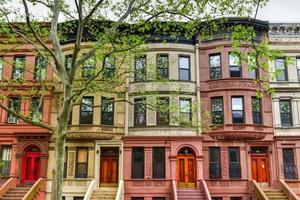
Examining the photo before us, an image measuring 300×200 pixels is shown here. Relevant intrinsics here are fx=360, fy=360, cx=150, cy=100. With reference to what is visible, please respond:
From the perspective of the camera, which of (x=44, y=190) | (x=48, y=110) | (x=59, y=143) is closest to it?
(x=59, y=143)

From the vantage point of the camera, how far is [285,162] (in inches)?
991

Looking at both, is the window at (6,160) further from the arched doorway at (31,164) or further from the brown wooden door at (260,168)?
the brown wooden door at (260,168)

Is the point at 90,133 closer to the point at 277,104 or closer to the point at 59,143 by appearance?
the point at 59,143

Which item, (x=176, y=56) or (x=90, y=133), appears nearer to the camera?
(x=90, y=133)

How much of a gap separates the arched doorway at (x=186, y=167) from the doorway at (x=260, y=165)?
13.8 ft

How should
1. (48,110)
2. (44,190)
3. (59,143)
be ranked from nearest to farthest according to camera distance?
1. (59,143)
2. (44,190)
3. (48,110)

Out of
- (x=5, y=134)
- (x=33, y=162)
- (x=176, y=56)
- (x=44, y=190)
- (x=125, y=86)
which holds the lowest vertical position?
(x=44, y=190)

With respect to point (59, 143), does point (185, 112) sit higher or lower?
higher

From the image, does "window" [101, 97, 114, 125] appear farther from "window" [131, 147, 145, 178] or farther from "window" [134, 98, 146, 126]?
"window" [131, 147, 145, 178]

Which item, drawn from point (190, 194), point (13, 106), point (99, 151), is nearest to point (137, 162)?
point (99, 151)

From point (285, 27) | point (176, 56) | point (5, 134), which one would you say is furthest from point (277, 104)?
point (5, 134)

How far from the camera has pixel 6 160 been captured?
25.8 meters

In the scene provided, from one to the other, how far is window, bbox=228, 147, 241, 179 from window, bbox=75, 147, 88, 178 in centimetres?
1008

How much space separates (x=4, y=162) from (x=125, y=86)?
1021cm
